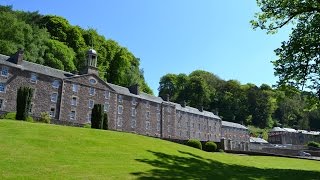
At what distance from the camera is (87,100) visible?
2466 inches

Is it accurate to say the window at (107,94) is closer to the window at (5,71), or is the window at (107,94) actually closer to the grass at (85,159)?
the window at (5,71)

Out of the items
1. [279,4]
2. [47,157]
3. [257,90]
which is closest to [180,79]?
[257,90]

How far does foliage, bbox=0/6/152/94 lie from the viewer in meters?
68.8

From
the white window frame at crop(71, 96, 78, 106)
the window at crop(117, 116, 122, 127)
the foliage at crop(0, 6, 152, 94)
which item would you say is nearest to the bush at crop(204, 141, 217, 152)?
the window at crop(117, 116, 122, 127)

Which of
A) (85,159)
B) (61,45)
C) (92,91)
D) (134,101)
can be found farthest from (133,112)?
(85,159)

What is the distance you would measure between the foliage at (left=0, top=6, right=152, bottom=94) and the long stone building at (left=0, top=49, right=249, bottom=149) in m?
4.64

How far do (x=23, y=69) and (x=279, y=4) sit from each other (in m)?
40.1

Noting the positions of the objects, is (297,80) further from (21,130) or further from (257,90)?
(257,90)

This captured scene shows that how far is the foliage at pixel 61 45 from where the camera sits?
68812 millimetres

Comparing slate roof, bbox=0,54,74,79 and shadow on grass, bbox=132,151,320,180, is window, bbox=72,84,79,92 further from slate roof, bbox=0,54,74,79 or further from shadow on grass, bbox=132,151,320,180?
shadow on grass, bbox=132,151,320,180

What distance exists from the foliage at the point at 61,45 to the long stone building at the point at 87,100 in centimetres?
464

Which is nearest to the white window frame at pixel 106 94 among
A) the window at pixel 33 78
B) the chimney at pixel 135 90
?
the chimney at pixel 135 90

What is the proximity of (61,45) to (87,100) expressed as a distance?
21248mm

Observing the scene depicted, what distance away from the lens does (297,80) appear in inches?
1124
